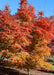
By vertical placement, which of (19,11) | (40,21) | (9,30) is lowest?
(9,30)

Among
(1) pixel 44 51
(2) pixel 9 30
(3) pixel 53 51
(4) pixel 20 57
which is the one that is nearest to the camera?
(2) pixel 9 30

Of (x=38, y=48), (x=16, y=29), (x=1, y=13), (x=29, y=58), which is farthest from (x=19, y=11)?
(x=29, y=58)

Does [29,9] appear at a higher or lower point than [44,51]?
higher

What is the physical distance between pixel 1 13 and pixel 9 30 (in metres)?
1.41

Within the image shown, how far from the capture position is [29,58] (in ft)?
18.8

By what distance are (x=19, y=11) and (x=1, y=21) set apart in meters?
1.60

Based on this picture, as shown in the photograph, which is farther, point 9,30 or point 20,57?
point 20,57

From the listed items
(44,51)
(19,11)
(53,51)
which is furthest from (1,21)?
(53,51)

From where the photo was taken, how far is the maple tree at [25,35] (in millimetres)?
5215

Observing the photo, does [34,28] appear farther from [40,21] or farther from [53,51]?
[53,51]

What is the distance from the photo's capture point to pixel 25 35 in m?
5.68

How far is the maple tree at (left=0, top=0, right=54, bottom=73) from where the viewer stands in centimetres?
522

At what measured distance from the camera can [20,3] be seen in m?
6.65

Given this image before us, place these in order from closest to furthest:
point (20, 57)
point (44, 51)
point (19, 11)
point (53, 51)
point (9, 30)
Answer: point (9, 30), point (20, 57), point (44, 51), point (19, 11), point (53, 51)
